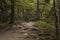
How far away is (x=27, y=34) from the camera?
1224 centimetres

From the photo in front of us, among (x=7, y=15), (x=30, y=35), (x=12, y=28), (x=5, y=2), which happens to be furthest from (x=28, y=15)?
(x=30, y=35)

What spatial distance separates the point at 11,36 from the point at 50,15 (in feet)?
21.2

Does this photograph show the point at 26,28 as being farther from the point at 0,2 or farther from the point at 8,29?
the point at 0,2

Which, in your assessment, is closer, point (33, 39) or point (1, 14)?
point (33, 39)

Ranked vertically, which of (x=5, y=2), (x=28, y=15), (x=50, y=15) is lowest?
(x=28, y=15)

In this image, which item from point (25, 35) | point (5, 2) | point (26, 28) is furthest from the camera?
point (5, 2)

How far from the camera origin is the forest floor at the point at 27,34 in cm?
1160

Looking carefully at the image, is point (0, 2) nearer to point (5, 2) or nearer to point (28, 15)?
point (5, 2)

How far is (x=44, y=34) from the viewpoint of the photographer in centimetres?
1231

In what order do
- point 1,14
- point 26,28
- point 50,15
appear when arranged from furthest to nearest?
point 1,14, point 50,15, point 26,28

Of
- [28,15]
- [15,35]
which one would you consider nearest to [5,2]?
[15,35]

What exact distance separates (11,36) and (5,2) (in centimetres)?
739

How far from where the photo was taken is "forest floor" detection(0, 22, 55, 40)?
11602 millimetres

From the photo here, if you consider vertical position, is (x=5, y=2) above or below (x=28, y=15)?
above
